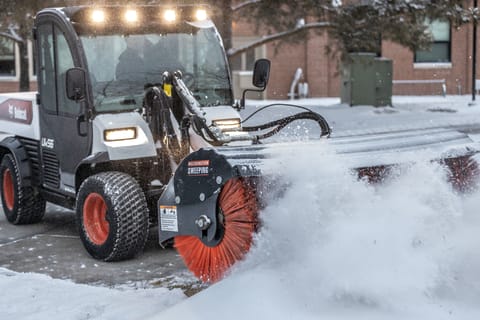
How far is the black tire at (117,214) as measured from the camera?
7172 mm

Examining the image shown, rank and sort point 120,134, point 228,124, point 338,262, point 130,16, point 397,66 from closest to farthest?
point 338,262
point 120,134
point 228,124
point 130,16
point 397,66

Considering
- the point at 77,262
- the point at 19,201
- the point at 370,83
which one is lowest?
the point at 77,262

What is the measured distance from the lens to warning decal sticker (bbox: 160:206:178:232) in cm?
604

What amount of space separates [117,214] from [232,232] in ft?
5.83

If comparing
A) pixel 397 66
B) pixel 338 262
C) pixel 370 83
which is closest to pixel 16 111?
pixel 338 262

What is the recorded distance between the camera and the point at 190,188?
5.92 m

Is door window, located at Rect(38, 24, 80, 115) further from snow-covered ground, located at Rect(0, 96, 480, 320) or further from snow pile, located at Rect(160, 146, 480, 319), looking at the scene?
snow pile, located at Rect(160, 146, 480, 319)

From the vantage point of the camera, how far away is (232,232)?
562 cm

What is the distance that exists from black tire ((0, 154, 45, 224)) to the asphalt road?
0.46 ft

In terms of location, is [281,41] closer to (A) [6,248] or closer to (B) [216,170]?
(A) [6,248]

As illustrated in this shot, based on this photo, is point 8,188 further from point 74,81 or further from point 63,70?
point 74,81

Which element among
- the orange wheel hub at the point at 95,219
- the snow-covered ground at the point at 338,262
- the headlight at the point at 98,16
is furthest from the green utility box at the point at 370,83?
the snow-covered ground at the point at 338,262

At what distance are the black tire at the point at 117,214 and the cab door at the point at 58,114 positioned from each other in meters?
0.51

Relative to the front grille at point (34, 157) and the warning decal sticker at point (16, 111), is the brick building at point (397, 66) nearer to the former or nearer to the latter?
the warning decal sticker at point (16, 111)
